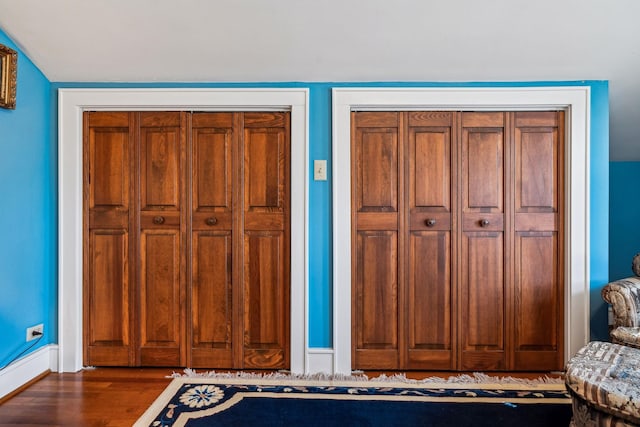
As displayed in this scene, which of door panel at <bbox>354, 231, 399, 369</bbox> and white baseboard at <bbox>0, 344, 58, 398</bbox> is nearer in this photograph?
white baseboard at <bbox>0, 344, 58, 398</bbox>

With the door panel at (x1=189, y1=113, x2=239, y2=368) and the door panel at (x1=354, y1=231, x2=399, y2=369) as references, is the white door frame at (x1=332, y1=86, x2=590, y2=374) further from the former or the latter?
the door panel at (x1=189, y1=113, x2=239, y2=368)

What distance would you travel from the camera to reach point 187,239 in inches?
97.3

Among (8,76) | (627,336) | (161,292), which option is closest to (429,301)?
(627,336)

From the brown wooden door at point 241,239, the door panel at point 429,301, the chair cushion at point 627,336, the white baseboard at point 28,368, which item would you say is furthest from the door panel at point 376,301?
the white baseboard at point 28,368

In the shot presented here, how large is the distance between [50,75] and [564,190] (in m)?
3.19

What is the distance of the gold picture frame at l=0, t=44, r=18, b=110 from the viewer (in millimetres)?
2119

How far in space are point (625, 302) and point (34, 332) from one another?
3244mm

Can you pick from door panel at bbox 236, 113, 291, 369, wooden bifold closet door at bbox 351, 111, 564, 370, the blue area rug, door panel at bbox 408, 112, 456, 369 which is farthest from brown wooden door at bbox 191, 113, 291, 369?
door panel at bbox 408, 112, 456, 369

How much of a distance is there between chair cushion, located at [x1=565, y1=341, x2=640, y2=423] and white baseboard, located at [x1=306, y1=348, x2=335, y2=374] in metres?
1.25

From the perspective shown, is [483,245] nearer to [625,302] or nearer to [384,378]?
[625,302]

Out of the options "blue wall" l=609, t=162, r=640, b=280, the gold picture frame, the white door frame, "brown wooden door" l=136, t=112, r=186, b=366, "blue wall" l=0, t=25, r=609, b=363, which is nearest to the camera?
the gold picture frame

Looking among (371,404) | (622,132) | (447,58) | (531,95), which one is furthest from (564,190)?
(371,404)

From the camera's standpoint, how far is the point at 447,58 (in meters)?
2.26

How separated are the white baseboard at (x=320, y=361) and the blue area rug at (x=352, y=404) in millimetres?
114
